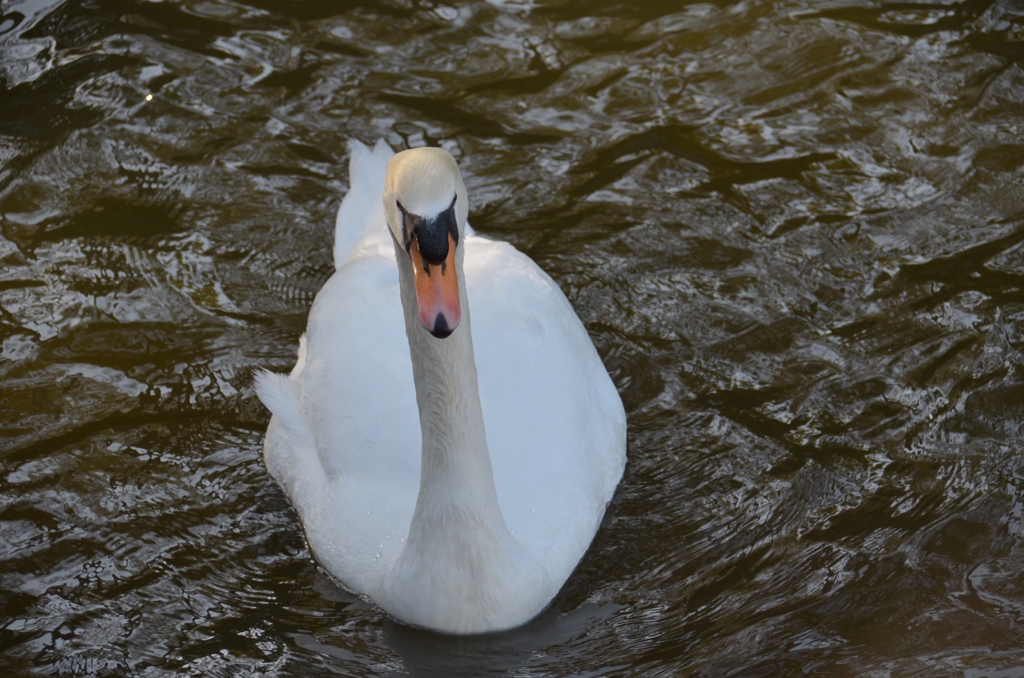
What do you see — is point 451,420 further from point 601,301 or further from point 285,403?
point 601,301

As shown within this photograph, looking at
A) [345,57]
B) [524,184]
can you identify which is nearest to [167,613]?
[524,184]

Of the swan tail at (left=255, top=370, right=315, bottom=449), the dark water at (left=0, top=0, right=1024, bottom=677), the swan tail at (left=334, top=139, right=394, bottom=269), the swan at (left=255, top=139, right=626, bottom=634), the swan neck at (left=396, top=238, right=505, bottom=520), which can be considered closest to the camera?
the swan at (left=255, top=139, right=626, bottom=634)

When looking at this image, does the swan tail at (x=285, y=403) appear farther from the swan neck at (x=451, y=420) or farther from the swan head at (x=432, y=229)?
the swan head at (x=432, y=229)

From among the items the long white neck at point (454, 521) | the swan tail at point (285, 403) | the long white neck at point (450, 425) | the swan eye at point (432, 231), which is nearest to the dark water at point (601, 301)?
the long white neck at point (454, 521)

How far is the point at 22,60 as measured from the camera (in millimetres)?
8273

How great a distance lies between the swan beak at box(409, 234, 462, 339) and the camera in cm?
352

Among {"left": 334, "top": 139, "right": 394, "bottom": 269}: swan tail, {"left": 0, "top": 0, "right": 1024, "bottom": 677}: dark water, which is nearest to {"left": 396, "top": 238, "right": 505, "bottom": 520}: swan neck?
{"left": 0, "top": 0, "right": 1024, "bottom": 677}: dark water

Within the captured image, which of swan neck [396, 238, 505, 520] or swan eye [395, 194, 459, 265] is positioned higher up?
swan eye [395, 194, 459, 265]

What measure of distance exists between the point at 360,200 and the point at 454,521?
264cm

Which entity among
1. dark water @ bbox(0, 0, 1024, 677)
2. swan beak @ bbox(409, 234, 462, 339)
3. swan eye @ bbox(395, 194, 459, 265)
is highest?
swan eye @ bbox(395, 194, 459, 265)

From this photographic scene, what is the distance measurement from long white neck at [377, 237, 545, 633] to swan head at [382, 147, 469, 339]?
1.28 ft

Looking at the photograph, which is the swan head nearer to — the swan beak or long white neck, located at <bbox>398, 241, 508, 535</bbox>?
the swan beak

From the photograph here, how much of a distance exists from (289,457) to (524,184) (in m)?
2.65

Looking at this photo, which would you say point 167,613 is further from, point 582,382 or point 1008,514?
point 1008,514
